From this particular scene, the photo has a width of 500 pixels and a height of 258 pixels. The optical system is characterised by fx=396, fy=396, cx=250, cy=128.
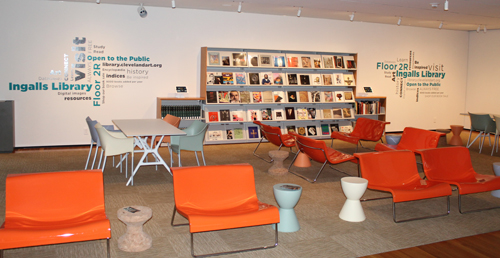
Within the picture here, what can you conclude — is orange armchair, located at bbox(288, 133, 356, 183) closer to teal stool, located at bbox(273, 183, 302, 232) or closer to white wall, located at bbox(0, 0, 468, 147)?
teal stool, located at bbox(273, 183, 302, 232)

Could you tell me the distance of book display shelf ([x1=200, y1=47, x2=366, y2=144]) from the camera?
9.33 meters

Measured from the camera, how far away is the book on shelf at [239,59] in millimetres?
9367

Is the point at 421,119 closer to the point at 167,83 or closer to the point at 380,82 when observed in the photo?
the point at 380,82

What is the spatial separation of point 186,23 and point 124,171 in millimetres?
4131

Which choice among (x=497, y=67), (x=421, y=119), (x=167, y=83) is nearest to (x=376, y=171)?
(x=167, y=83)

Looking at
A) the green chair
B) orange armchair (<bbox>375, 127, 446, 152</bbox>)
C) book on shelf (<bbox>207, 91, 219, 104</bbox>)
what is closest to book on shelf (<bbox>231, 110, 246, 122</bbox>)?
book on shelf (<bbox>207, 91, 219, 104</bbox>)

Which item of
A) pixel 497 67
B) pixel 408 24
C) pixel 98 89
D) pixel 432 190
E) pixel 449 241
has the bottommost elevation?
pixel 449 241

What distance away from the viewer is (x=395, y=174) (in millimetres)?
4664

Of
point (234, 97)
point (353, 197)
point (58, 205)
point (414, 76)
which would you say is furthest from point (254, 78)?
point (58, 205)

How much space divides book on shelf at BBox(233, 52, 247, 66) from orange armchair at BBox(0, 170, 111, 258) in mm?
6357

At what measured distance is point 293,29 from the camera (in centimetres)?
1008

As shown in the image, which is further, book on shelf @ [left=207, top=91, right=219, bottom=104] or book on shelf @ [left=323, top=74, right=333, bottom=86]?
book on shelf @ [left=323, top=74, right=333, bottom=86]

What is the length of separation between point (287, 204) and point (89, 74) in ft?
20.9

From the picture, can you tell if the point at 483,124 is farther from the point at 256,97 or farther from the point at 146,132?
the point at 146,132
